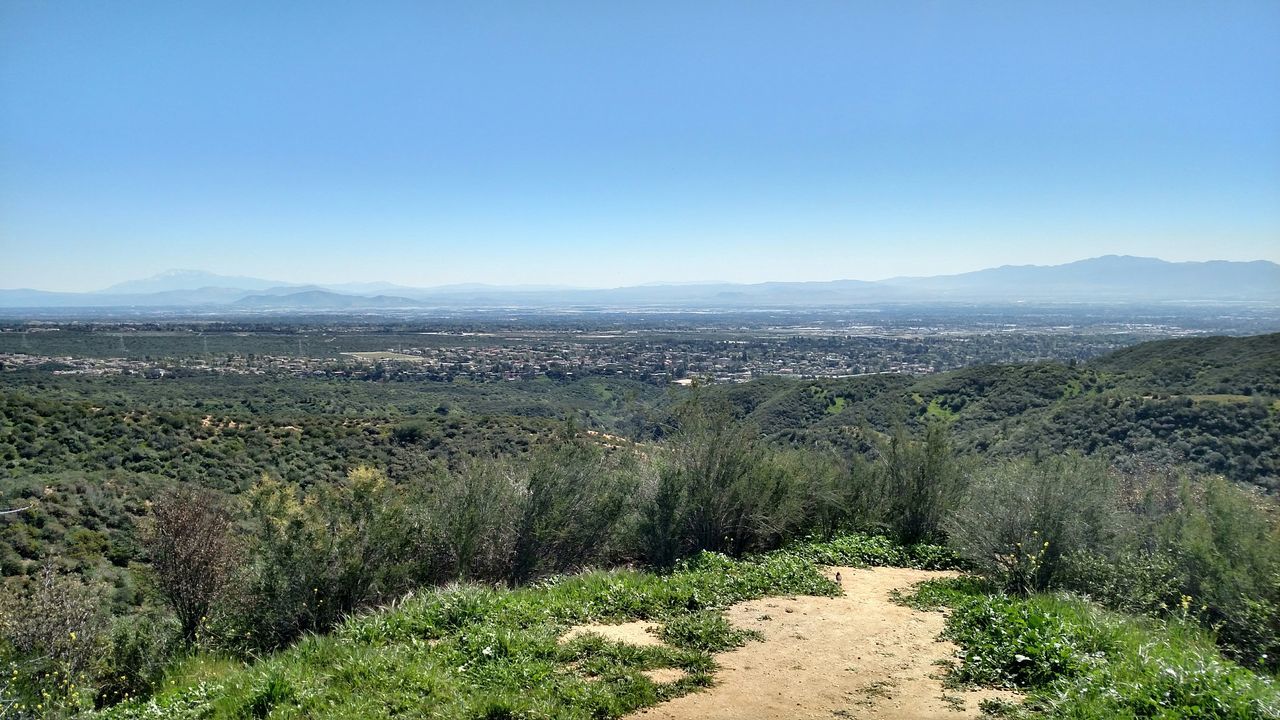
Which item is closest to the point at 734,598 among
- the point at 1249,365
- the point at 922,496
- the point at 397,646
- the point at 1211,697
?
the point at 397,646

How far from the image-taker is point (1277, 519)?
32.7ft

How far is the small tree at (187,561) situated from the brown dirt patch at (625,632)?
501 centimetres

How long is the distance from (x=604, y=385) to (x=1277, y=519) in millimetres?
56542

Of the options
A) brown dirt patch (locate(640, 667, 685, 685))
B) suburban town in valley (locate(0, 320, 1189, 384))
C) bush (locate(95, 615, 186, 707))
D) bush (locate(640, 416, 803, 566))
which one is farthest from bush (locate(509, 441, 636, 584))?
suburban town in valley (locate(0, 320, 1189, 384))

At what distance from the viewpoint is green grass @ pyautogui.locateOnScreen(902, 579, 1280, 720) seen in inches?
161

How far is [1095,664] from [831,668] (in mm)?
2000

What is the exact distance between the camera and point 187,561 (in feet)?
26.7

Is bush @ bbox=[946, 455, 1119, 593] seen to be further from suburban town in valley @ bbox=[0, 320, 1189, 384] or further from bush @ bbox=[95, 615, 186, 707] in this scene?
suburban town in valley @ bbox=[0, 320, 1189, 384]

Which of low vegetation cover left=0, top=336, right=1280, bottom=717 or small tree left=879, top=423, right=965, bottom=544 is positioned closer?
low vegetation cover left=0, top=336, right=1280, bottom=717

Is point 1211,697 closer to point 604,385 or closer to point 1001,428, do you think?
point 1001,428

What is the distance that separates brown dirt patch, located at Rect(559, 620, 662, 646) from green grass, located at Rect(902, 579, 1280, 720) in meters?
2.68

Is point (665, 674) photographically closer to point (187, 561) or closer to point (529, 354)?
point (187, 561)

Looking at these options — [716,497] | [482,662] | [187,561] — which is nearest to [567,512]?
[716,497]

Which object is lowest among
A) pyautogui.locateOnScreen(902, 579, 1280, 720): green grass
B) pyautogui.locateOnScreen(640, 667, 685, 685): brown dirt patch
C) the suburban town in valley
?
the suburban town in valley
